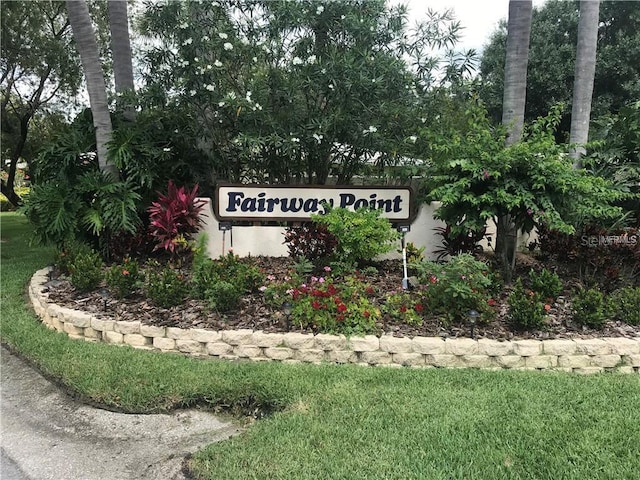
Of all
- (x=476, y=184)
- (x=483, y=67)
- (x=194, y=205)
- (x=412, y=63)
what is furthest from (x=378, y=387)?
(x=483, y=67)

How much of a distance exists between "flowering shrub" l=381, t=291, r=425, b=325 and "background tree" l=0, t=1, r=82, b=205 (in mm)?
8314

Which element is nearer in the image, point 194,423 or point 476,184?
point 194,423

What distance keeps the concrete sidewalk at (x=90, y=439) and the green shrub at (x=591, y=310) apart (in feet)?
Answer: 10.5

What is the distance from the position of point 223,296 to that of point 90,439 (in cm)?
175

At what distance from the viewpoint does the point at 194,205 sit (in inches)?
251

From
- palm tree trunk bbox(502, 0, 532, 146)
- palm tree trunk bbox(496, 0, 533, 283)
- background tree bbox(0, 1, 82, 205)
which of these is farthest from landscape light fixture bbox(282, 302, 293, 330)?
background tree bbox(0, 1, 82, 205)

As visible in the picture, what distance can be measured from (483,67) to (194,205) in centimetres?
1067

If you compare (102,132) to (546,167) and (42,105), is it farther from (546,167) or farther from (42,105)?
(42,105)

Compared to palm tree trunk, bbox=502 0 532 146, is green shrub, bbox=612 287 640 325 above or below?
below

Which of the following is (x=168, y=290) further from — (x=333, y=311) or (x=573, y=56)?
(x=573, y=56)

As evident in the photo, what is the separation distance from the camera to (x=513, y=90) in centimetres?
602

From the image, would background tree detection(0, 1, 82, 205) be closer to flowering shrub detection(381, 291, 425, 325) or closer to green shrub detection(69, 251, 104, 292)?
green shrub detection(69, 251, 104, 292)

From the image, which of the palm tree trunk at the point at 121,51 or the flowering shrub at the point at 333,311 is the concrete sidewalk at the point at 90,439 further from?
the palm tree trunk at the point at 121,51

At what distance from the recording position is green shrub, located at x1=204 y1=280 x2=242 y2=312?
15.5 feet
